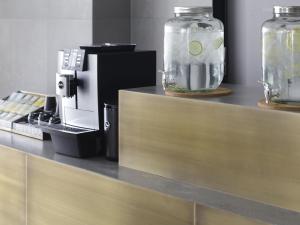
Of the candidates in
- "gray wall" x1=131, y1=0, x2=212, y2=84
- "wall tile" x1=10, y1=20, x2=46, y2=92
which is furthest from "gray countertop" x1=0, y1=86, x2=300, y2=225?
"wall tile" x1=10, y1=20, x2=46, y2=92

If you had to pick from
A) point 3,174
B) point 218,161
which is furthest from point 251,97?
point 3,174

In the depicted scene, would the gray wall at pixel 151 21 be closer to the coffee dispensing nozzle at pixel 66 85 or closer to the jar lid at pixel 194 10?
the coffee dispensing nozzle at pixel 66 85

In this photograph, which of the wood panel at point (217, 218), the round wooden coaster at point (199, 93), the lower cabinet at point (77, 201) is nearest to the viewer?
the wood panel at point (217, 218)

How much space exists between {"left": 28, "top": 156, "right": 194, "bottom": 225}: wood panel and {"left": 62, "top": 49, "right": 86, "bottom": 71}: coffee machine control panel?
0.36 meters

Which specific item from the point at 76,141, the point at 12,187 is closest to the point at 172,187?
the point at 76,141

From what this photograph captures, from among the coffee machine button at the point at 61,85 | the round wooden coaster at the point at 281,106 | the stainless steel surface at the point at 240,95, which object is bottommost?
the round wooden coaster at the point at 281,106

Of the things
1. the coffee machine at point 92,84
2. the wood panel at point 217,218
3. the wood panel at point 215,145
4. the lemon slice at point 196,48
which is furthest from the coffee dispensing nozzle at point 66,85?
the wood panel at point 217,218

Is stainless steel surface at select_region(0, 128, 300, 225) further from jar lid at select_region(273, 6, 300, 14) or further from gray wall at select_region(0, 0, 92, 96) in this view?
gray wall at select_region(0, 0, 92, 96)

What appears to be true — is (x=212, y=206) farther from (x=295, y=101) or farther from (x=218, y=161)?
(x=295, y=101)

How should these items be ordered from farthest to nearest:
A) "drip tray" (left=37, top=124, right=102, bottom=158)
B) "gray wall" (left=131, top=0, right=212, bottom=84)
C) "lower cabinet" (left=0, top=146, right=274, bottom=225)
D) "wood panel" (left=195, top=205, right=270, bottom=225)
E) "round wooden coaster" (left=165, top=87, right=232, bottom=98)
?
"gray wall" (left=131, top=0, right=212, bottom=84), "drip tray" (left=37, top=124, right=102, bottom=158), "round wooden coaster" (left=165, top=87, right=232, bottom=98), "lower cabinet" (left=0, top=146, right=274, bottom=225), "wood panel" (left=195, top=205, right=270, bottom=225)

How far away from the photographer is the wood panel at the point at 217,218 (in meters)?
1.49

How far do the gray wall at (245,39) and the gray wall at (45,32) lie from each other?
24.0 inches

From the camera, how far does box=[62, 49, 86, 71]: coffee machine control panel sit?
221 centimetres

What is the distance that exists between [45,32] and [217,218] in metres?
1.98
